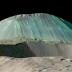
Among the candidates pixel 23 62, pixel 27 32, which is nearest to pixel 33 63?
pixel 23 62

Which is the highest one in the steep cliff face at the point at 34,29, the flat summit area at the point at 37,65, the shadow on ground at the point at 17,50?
the steep cliff face at the point at 34,29

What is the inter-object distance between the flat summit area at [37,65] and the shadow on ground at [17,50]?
0.54 metres

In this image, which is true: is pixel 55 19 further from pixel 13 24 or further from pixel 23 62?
pixel 23 62

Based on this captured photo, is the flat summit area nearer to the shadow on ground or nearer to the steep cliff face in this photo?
the shadow on ground

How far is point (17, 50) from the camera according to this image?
3854 mm

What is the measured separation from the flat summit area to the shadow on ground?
0.54 metres

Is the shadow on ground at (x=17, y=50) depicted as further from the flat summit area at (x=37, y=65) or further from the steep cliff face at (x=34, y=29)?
the flat summit area at (x=37, y=65)

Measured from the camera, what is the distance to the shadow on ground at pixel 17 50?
3772 mm

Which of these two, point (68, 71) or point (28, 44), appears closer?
point (68, 71)

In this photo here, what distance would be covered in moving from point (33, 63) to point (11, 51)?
919 mm

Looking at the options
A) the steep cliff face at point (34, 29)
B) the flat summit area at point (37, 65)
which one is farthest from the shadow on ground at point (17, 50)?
the flat summit area at point (37, 65)

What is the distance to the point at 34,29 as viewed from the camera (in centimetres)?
427

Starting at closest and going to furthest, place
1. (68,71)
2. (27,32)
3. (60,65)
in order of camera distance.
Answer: (68,71)
(60,65)
(27,32)

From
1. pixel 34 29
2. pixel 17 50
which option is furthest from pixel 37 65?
pixel 34 29
